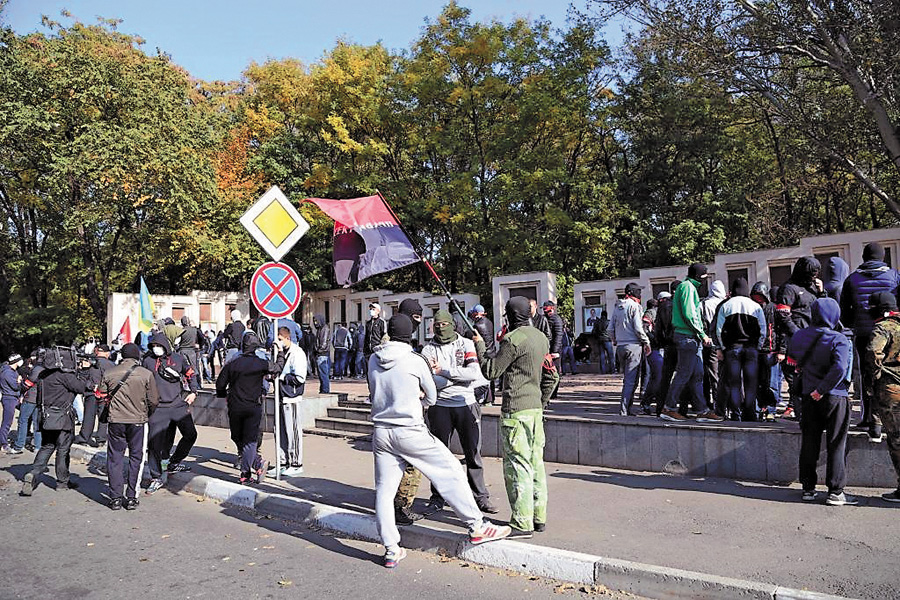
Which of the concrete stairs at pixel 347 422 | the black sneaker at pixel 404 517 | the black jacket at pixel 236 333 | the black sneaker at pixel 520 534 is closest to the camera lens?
the black sneaker at pixel 520 534

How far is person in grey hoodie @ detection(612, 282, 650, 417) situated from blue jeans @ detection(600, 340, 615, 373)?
1058 cm

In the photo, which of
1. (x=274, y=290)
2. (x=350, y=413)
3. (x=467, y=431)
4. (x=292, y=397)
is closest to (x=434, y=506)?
(x=467, y=431)

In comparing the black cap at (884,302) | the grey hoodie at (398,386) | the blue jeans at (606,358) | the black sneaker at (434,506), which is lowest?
the black sneaker at (434,506)

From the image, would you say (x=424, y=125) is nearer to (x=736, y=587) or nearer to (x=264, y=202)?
(x=264, y=202)

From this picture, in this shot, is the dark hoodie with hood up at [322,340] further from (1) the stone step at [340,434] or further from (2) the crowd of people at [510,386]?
(2) the crowd of people at [510,386]

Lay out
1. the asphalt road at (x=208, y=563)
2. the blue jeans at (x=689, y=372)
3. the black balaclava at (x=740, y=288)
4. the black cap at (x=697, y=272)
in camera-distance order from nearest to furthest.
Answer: the asphalt road at (x=208, y=563), the black balaclava at (x=740, y=288), the blue jeans at (x=689, y=372), the black cap at (x=697, y=272)

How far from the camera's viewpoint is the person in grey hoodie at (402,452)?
18.8 feet

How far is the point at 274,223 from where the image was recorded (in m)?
8.89

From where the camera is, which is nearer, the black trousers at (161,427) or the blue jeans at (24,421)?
the black trousers at (161,427)

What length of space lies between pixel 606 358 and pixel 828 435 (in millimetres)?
14297

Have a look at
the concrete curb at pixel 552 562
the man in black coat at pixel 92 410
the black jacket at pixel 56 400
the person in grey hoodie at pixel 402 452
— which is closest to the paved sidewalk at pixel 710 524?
the concrete curb at pixel 552 562

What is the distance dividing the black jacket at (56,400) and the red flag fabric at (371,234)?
3943mm

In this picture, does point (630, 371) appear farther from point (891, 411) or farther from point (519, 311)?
point (519, 311)

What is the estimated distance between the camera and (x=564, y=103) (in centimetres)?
2884
